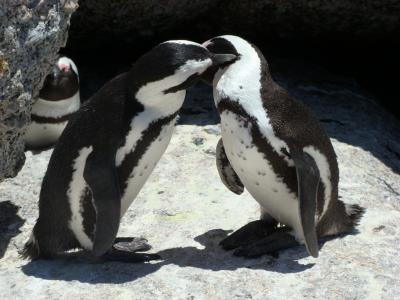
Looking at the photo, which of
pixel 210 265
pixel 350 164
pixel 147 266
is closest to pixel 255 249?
pixel 210 265

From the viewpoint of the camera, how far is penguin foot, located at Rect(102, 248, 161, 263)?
3.14 meters

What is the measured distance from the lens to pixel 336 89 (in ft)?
16.6

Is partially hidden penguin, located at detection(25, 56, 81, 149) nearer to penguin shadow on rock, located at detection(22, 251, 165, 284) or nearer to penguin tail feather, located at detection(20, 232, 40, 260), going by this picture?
penguin tail feather, located at detection(20, 232, 40, 260)

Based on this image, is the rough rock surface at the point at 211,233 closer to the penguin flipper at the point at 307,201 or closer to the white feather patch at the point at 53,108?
the penguin flipper at the point at 307,201

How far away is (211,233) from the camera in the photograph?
11.3 feet

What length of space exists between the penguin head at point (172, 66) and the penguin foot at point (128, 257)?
0.63 meters

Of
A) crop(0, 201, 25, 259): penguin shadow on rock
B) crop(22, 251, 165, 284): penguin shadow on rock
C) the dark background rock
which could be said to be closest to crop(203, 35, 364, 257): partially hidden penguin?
crop(22, 251, 165, 284): penguin shadow on rock

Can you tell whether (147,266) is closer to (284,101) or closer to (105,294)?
(105,294)

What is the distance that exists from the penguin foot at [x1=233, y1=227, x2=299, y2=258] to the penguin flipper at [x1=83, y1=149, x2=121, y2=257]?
54 cm

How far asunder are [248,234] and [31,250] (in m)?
0.86

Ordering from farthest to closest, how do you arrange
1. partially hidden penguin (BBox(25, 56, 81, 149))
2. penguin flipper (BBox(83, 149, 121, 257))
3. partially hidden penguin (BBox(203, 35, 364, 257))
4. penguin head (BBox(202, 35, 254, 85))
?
partially hidden penguin (BBox(25, 56, 81, 149)), penguin head (BBox(202, 35, 254, 85)), partially hidden penguin (BBox(203, 35, 364, 257)), penguin flipper (BBox(83, 149, 121, 257))

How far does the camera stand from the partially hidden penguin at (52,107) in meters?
4.59

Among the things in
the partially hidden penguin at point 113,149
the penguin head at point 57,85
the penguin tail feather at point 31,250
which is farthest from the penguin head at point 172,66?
the penguin head at point 57,85

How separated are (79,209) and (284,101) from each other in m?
0.85
